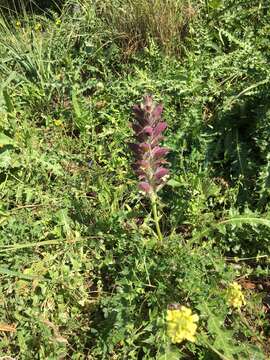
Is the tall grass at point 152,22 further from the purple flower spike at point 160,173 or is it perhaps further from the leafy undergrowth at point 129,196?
the purple flower spike at point 160,173

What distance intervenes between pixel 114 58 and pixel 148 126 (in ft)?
6.93

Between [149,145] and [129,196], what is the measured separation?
2.84 feet

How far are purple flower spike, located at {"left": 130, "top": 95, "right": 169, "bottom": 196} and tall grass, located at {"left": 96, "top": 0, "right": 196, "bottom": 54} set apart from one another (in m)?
1.90

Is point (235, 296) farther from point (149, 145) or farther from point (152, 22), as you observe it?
point (152, 22)

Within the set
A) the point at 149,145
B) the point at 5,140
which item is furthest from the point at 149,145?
the point at 5,140

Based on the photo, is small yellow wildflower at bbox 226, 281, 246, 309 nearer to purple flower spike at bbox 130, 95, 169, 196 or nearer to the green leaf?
purple flower spike at bbox 130, 95, 169, 196

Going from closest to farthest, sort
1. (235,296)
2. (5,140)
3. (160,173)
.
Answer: (235,296)
(160,173)
(5,140)

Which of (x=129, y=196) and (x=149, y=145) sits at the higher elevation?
(x=149, y=145)

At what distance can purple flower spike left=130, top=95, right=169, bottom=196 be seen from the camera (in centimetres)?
247

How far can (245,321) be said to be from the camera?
2605mm

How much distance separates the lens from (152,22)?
4.32m

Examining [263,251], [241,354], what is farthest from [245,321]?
[263,251]

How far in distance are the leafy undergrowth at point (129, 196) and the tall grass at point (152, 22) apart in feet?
0.12

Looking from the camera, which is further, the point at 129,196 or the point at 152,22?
the point at 152,22
